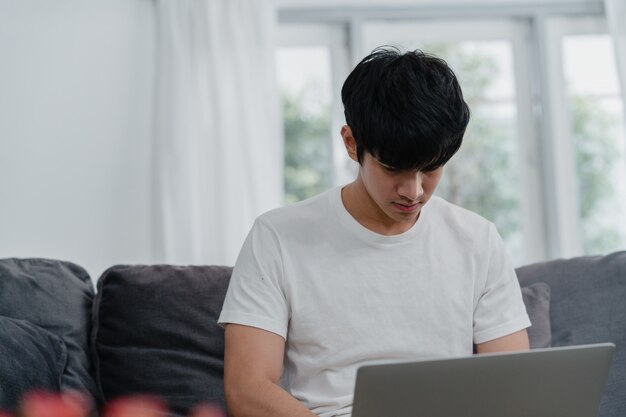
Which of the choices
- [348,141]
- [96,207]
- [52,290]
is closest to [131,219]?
[96,207]

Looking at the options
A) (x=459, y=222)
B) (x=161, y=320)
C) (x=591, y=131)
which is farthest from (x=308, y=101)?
(x=459, y=222)

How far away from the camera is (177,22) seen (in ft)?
10.8

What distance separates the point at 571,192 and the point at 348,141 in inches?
88.2

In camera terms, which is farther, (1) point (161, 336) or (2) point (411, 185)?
(1) point (161, 336)

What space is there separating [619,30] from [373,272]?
2246 millimetres

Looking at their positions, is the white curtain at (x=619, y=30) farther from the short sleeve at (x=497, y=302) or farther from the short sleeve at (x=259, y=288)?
the short sleeve at (x=259, y=288)

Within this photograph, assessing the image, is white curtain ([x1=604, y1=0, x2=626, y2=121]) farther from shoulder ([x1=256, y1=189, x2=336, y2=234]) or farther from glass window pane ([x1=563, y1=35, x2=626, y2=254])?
shoulder ([x1=256, y1=189, x2=336, y2=234])

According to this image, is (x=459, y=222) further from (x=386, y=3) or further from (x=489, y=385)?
(x=386, y=3)

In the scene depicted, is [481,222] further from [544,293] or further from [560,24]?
[560,24]

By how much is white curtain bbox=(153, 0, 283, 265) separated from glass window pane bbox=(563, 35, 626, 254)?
4.16 ft

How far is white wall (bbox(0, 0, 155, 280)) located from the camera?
2340 mm

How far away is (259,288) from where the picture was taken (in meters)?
1.43

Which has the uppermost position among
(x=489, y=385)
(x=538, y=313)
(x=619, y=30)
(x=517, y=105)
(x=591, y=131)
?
(x=619, y=30)

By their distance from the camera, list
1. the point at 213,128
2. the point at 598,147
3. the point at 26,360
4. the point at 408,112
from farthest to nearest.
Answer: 1. the point at 598,147
2. the point at 213,128
3. the point at 26,360
4. the point at 408,112
